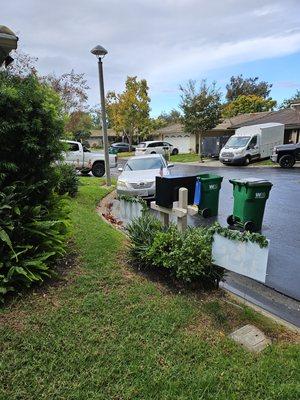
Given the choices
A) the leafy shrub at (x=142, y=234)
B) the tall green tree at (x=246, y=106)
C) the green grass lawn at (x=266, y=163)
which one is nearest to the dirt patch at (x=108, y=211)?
the leafy shrub at (x=142, y=234)

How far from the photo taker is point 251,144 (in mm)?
23812

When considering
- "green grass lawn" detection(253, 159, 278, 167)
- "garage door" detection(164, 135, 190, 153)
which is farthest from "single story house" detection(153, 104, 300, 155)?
"green grass lawn" detection(253, 159, 278, 167)

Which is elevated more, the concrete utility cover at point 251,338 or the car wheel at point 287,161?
the concrete utility cover at point 251,338

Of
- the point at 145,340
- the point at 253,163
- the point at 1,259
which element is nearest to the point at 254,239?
the point at 145,340

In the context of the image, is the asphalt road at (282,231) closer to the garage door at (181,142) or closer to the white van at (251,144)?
the white van at (251,144)

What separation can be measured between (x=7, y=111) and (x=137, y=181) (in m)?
6.91

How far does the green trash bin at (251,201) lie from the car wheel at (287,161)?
1442cm

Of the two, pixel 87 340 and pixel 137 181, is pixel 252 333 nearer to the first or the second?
pixel 87 340

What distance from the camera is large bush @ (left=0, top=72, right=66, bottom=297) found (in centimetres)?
362

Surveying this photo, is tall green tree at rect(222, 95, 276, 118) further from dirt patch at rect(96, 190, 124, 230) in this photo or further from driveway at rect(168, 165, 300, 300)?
dirt patch at rect(96, 190, 124, 230)

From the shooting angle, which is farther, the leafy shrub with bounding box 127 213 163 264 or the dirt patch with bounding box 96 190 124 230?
the dirt patch with bounding box 96 190 124 230

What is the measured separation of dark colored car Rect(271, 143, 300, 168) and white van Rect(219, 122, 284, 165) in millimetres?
2893

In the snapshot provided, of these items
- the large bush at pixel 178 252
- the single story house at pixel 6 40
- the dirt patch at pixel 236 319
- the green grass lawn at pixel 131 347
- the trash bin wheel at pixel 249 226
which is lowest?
the trash bin wheel at pixel 249 226

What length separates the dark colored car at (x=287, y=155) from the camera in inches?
803
